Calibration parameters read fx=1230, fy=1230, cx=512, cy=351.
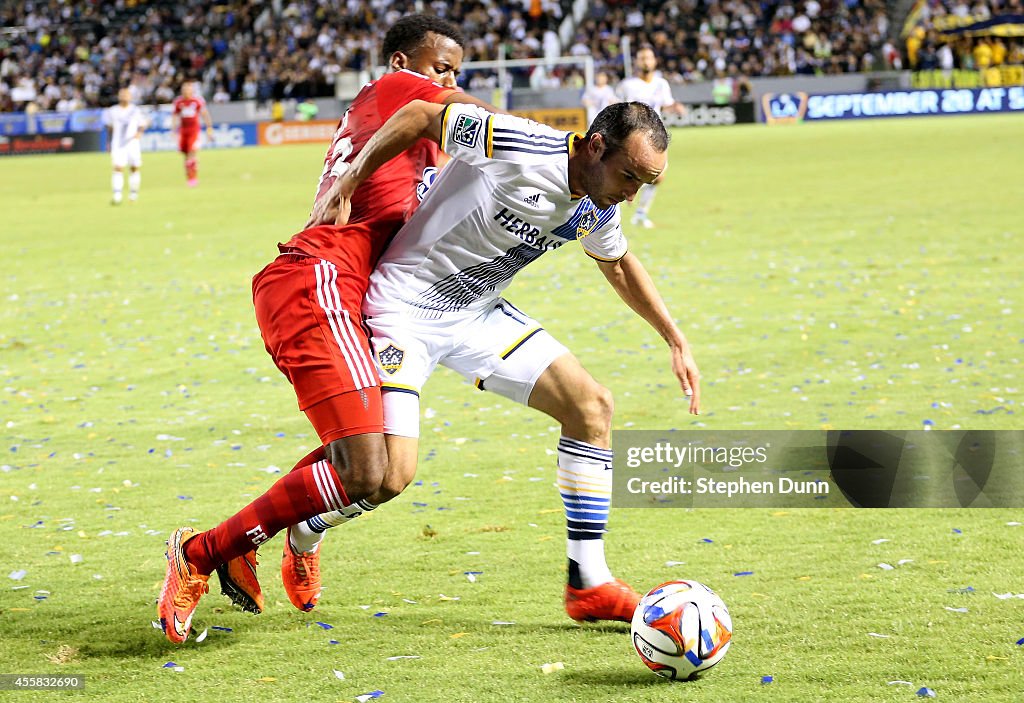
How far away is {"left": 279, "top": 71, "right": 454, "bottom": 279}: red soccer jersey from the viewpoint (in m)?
4.43

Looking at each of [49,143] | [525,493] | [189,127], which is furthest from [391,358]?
[49,143]

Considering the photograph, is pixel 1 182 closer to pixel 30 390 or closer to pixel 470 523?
pixel 30 390

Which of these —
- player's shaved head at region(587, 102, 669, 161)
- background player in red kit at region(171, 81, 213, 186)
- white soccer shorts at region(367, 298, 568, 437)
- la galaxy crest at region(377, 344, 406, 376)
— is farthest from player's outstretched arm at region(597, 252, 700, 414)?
background player in red kit at region(171, 81, 213, 186)

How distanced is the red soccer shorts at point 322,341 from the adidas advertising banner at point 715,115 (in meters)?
37.3

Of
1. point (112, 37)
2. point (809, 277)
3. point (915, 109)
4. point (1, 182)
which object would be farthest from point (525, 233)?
point (112, 37)

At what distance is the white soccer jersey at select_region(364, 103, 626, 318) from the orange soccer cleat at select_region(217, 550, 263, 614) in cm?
98

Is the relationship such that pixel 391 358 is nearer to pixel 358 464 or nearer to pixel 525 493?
pixel 358 464

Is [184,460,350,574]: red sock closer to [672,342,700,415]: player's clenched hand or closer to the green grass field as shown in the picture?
the green grass field

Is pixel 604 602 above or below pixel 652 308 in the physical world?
below

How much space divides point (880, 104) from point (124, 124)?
25.2 m

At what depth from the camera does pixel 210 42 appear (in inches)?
1922

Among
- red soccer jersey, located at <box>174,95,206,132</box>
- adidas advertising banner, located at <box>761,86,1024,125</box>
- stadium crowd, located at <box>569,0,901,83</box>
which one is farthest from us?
stadium crowd, located at <box>569,0,901,83</box>

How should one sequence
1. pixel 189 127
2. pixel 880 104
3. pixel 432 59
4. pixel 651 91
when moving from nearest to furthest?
pixel 432 59
pixel 651 91
pixel 189 127
pixel 880 104

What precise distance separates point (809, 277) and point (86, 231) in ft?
37.3
